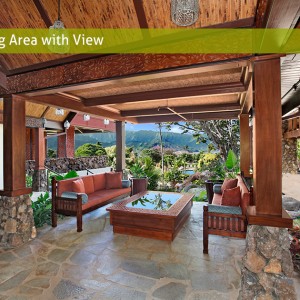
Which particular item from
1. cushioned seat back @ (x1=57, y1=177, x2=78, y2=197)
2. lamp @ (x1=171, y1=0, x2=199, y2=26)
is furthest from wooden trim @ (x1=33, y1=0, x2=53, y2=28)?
cushioned seat back @ (x1=57, y1=177, x2=78, y2=197)

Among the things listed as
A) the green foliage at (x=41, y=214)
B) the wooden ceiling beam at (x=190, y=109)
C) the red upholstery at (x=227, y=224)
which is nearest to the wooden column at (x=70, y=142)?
the wooden ceiling beam at (x=190, y=109)

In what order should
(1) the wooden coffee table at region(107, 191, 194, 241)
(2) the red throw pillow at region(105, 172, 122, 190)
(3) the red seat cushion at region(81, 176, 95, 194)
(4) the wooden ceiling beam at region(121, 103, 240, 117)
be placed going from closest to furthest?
1. (1) the wooden coffee table at region(107, 191, 194, 241)
2. (3) the red seat cushion at region(81, 176, 95, 194)
3. (4) the wooden ceiling beam at region(121, 103, 240, 117)
4. (2) the red throw pillow at region(105, 172, 122, 190)

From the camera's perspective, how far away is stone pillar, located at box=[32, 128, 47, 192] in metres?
8.70

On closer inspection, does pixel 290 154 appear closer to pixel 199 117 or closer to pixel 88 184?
pixel 199 117

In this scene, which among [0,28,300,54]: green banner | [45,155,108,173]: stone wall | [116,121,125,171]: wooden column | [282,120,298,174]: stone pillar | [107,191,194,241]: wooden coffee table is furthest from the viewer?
[282,120,298,174]: stone pillar

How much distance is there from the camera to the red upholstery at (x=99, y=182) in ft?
21.1

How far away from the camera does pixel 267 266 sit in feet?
7.72

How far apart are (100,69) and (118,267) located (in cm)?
306

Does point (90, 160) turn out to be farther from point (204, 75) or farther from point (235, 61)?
point (235, 61)

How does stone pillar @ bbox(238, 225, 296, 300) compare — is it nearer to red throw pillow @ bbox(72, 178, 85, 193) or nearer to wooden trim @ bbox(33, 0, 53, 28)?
wooden trim @ bbox(33, 0, 53, 28)

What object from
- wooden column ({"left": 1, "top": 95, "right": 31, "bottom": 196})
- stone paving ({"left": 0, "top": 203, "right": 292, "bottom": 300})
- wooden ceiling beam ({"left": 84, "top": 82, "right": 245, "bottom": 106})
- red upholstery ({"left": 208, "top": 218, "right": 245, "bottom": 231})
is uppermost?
wooden ceiling beam ({"left": 84, "top": 82, "right": 245, "bottom": 106})

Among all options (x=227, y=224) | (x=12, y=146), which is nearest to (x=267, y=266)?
(x=227, y=224)

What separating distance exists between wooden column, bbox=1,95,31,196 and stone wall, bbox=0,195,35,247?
0.20 m

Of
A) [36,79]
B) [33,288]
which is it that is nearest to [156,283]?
[33,288]
